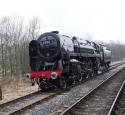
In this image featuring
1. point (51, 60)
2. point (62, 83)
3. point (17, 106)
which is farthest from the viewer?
point (62, 83)

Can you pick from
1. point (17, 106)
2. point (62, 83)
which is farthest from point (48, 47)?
point (17, 106)

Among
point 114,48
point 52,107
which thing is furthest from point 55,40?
point 114,48

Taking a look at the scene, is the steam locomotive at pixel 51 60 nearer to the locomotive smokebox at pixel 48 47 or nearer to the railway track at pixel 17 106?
A: the locomotive smokebox at pixel 48 47

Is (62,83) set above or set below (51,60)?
below

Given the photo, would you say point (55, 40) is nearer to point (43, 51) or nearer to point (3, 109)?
point (43, 51)

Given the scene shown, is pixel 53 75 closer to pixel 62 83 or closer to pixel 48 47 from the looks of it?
pixel 62 83

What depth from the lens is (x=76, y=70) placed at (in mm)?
20828

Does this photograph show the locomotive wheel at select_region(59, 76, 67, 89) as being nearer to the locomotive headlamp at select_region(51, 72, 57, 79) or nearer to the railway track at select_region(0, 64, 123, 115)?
the locomotive headlamp at select_region(51, 72, 57, 79)

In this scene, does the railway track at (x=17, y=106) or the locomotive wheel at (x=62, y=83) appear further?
the locomotive wheel at (x=62, y=83)

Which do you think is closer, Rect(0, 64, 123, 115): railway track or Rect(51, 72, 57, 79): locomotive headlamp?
Rect(0, 64, 123, 115): railway track

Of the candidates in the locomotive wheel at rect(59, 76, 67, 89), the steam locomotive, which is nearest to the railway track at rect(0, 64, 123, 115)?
the steam locomotive

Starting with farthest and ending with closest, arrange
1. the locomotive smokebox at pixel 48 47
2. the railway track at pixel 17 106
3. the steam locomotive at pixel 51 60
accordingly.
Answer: the locomotive smokebox at pixel 48 47
the steam locomotive at pixel 51 60
the railway track at pixel 17 106

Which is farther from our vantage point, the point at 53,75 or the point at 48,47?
the point at 48,47

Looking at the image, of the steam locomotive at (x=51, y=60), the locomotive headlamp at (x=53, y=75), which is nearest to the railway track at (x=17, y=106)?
the locomotive headlamp at (x=53, y=75)
